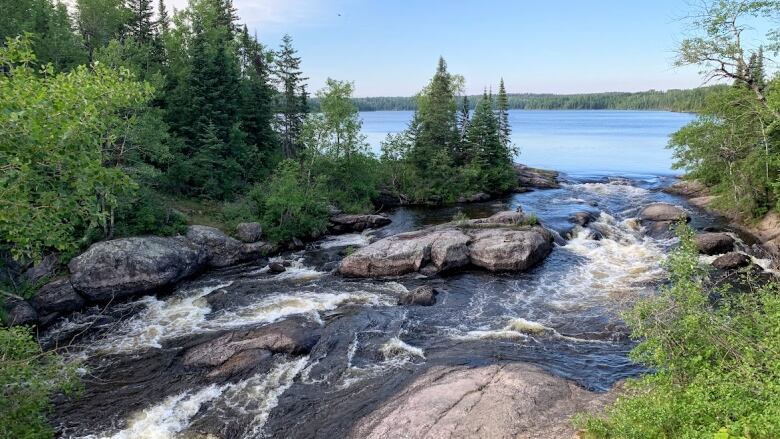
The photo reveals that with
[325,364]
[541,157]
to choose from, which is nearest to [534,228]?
[325,364]

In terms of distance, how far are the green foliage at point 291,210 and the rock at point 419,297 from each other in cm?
1154

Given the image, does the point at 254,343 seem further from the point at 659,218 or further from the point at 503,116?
the point at 503,116

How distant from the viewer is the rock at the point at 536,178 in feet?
157

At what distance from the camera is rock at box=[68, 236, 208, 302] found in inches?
811

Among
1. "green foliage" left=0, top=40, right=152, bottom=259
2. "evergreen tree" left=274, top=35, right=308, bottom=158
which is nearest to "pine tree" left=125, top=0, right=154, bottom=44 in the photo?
"evergreen tree" left=274, top=35, right=308, bottom=158

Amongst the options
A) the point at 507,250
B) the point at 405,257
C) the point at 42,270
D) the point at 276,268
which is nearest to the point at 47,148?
the point at 42,270

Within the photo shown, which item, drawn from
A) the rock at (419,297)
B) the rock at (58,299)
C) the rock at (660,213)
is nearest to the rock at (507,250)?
the rock at (419,297)

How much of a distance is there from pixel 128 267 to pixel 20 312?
431 cm

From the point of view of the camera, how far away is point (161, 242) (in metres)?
23.3

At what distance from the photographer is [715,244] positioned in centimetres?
2427

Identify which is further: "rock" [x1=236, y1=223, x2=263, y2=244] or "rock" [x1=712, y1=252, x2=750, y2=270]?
"rock" [x1=236, y1=223, x2=263, y2=244]

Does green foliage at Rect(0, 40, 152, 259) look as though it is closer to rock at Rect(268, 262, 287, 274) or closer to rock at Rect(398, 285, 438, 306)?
rock at Rect(398, 285, 438, 306)

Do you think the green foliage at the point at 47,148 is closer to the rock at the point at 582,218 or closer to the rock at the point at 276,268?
the rock at the point at 276,268

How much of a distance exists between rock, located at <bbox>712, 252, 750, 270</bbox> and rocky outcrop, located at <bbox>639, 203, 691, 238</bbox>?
5.27 m
